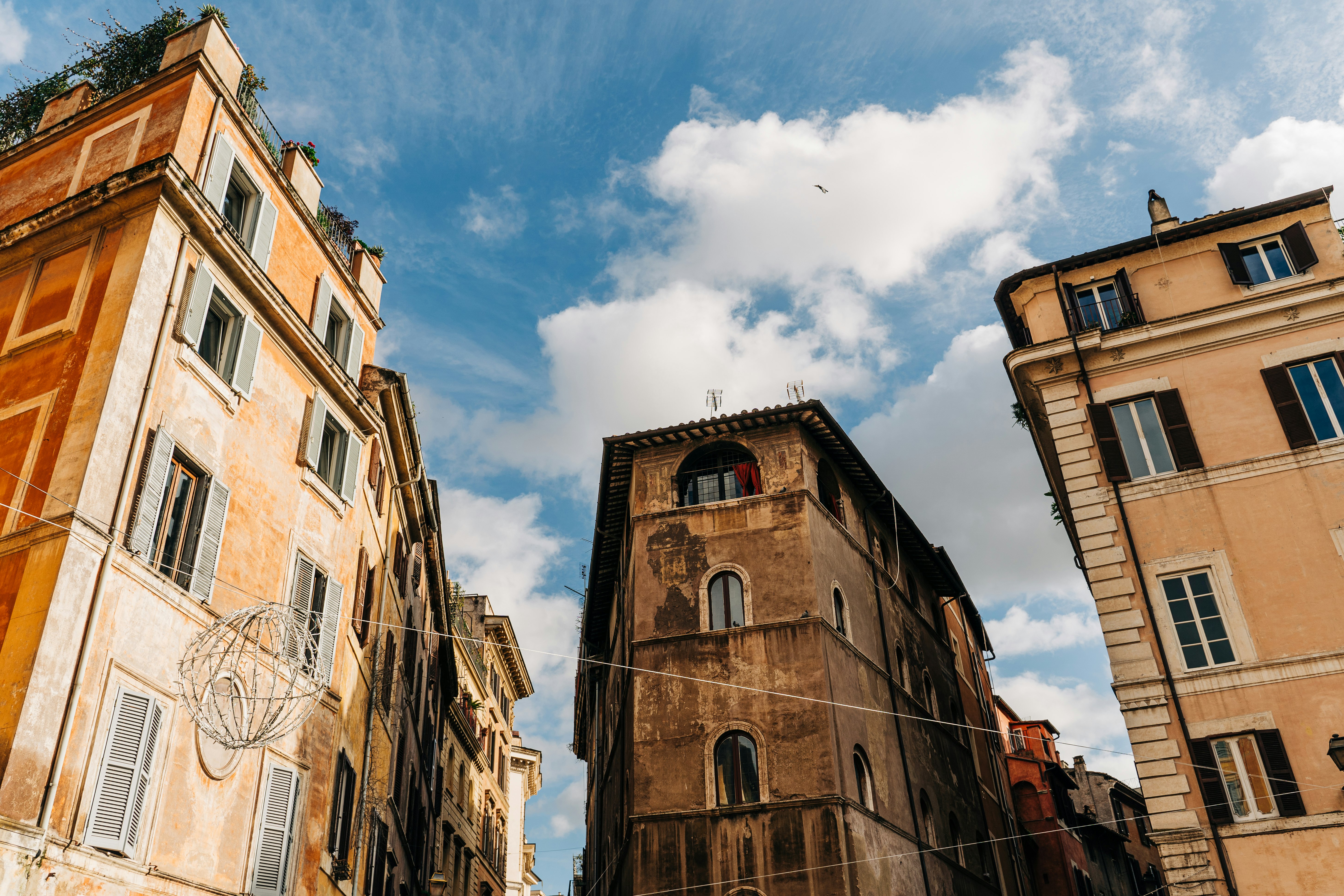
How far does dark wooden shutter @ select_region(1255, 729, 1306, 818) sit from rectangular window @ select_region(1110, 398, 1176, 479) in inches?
199

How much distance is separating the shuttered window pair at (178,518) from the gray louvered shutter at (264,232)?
3957 mm

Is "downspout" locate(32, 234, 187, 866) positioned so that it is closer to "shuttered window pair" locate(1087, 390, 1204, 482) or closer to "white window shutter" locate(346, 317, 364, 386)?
"white window shutter" locate(346, 317, 364, 386)

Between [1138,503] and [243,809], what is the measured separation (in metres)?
15.8

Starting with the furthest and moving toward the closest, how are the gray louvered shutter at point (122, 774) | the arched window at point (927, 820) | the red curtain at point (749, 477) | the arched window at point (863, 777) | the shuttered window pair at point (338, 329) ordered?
the red curtain at point (749, 477) < the arched window at point (927, 820) < the arched window at point (863, 777) < the shuttered window pair at point (338, 329) < the gray louvered shutter at point (122, 774)

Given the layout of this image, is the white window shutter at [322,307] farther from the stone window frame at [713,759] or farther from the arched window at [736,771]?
the arched window at [736,771]

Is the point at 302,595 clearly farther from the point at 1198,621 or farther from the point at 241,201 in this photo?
the point at 1198,621

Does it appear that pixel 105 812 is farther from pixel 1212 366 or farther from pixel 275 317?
pixel 1212 366

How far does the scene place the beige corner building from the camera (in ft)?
49.4

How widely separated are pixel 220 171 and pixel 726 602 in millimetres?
13869

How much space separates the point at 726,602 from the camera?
22.6 m

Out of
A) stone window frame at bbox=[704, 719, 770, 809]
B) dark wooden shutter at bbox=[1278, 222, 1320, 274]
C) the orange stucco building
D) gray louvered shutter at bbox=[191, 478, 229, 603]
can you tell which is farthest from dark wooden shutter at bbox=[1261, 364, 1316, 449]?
gray louvered shutter at bbox=[191, 478, 229, 603]

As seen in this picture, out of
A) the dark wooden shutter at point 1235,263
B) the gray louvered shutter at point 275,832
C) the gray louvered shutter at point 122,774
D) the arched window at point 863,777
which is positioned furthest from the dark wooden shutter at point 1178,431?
the gray louvered shutter at point 122,774

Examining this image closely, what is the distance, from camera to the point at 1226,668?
15953 millimetres

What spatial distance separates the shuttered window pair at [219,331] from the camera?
42.6 ft
